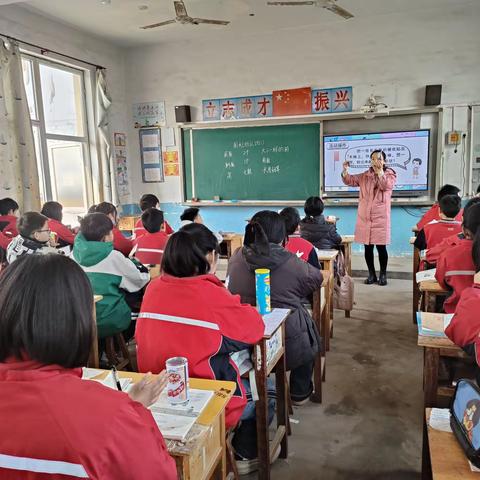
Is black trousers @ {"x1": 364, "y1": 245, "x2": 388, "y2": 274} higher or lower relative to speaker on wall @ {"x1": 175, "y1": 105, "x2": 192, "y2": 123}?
lower

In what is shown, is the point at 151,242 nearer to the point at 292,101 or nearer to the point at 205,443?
the point at 205,443

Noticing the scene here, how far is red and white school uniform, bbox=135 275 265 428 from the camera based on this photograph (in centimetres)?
152

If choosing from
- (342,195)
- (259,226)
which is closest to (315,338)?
(259,226)

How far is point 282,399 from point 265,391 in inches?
16.3

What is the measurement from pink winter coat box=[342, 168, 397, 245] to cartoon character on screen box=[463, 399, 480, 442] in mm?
4063

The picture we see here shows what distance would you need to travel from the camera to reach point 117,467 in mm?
784

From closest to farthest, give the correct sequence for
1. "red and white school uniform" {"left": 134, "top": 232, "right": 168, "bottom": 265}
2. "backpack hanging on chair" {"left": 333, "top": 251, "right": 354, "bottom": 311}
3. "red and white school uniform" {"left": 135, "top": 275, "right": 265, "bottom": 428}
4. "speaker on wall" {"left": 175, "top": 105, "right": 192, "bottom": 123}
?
"red and white school uniform" {"left": 135, "top": 275, "right": 265, "bottom": 428}
"red and white school uniform" {"left": 134, "top": 232, "right": 168, "bottom": 265}
"backpack hanging on chair" {"left": 333, "top": 251, "right": 354, "bottom": 311}
"speaker on wall" {"left": 175, "top": 105, "right": 192, "bottom": 123}

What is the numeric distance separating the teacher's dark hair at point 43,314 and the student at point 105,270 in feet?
6.24

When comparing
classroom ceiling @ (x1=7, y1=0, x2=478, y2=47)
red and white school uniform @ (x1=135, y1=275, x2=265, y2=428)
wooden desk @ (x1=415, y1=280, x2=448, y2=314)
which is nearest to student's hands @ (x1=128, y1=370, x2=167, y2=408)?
red and white school uniform @ (x1=135, y1=275, x2=265, y2=428)

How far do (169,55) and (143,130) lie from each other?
1196 mm

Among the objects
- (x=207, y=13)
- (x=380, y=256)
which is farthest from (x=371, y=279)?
(x=207, y=13)

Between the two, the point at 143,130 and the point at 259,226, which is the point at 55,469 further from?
the point at 143,130

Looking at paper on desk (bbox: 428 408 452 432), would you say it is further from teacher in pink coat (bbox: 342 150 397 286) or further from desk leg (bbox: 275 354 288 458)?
teacher in pink coat (bbox: 342 150 397 286)

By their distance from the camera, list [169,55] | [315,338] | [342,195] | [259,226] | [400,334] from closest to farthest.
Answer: [259,226] < [315,338] < [400,334] < [342,195] < [169,55]
